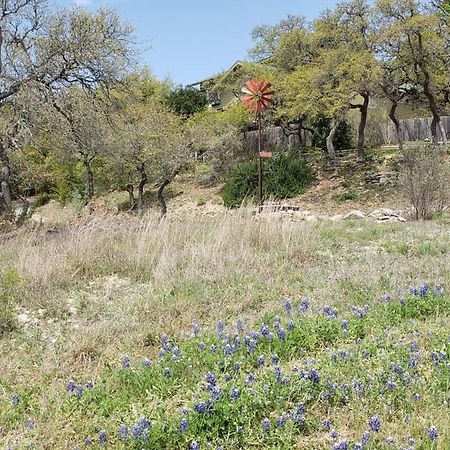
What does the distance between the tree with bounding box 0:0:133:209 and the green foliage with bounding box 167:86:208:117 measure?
61.2 feet

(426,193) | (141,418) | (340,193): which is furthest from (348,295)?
(340,193)

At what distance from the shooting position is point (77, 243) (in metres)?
5.65

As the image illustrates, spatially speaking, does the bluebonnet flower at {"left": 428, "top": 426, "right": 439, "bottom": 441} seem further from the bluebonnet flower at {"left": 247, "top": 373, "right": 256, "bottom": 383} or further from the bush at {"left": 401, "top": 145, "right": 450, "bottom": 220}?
the bush at {"left": 401, "top": 145, "right": 450, "bottom": 220}

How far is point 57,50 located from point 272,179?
432 inches

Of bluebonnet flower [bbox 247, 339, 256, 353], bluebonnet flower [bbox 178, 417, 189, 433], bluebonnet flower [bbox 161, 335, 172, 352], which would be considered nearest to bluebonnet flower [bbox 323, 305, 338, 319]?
bluebonnet flower [bbox 247, 339, 256, 353]

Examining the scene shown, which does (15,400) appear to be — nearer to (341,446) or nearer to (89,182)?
(341,446)

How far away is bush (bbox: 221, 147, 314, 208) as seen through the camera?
1925 centimetres

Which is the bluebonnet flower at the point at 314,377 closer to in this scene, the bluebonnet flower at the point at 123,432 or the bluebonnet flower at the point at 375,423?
the bluebonnet flower at the point at 375,423

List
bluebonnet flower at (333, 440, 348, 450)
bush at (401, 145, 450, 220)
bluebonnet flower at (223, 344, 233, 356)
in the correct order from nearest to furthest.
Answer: bluebonnet flower at (333, 440, 348, 450), bluebonnet flower at (223, 344, 233, 356), bush at (401, 145, 450, 220)

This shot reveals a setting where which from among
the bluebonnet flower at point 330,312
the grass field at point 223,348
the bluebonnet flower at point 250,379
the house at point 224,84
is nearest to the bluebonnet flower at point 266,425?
the grass field at point 223,348

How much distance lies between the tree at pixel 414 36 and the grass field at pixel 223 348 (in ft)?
41.8

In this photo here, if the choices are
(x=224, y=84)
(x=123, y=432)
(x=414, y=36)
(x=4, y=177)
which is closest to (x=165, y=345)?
(x=123, y=432)

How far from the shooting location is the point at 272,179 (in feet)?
64.5

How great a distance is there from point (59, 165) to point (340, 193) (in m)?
Result: 13.6
